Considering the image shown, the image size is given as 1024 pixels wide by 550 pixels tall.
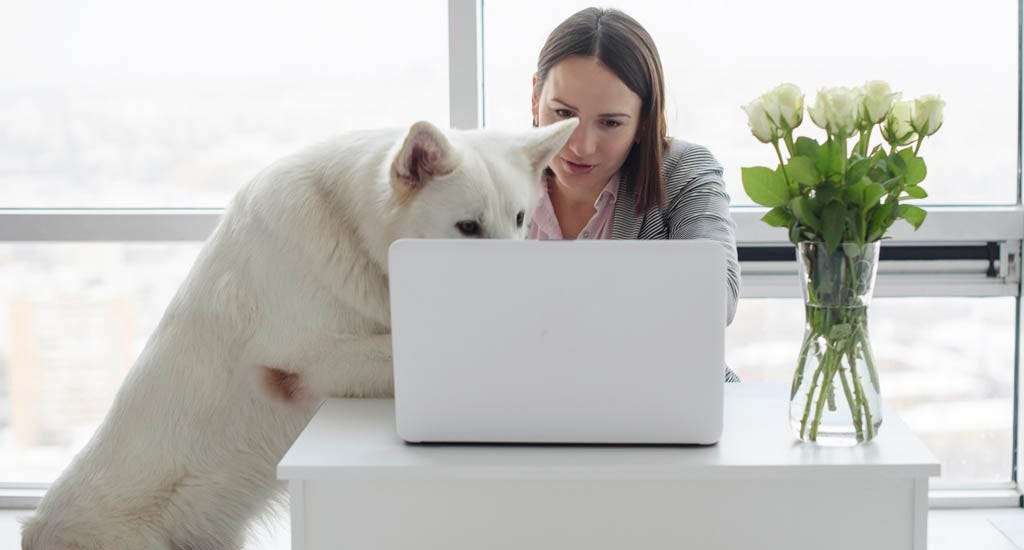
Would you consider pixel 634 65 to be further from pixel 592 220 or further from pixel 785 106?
pixel 785 106

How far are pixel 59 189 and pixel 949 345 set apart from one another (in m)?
2.63

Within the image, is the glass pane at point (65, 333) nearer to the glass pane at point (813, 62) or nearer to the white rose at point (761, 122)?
the glass pane at point (813, 62)

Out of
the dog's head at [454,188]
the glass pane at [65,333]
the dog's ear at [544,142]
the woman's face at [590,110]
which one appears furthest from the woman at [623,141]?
the glass pane at [65,333]

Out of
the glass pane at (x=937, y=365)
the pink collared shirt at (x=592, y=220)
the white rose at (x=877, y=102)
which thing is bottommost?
the glass pane at (x=937, y=365)

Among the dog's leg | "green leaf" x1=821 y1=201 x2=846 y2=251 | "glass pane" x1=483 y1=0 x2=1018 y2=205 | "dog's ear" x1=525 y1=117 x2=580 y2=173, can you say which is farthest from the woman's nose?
"green leaf" x1=821 y1=201 x2=846 y2=251

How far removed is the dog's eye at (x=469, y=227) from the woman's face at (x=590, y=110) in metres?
0.54

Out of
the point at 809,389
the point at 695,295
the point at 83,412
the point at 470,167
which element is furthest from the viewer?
the point at 83,412

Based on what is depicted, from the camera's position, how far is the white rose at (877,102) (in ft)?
3.83

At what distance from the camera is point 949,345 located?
9.70 ft

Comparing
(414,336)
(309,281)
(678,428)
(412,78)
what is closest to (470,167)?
(309,281)

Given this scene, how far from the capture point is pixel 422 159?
149 centimetres

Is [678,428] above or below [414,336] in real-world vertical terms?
below

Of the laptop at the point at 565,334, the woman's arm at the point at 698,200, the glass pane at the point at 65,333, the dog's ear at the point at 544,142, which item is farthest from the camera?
the glass pane at the point at 65,333

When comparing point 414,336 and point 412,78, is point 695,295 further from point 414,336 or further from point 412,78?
point 412,78
